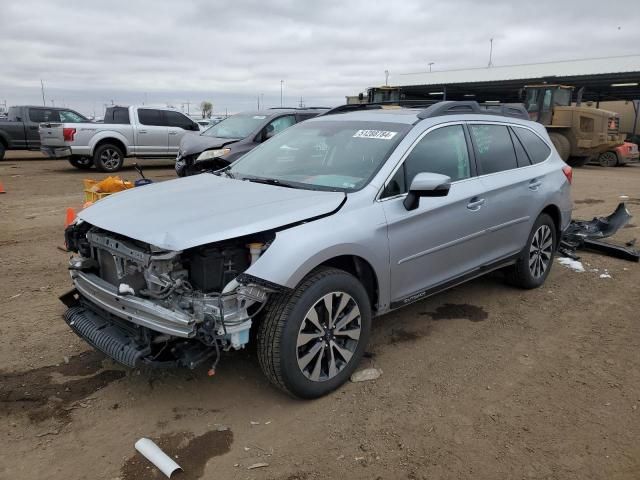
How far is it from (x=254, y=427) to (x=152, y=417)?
2.04 feet

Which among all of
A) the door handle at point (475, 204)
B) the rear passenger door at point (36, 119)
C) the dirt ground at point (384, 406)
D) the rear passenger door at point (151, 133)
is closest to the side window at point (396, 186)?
the door handle at point (475, 204)

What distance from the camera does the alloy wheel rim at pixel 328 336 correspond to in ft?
10.2

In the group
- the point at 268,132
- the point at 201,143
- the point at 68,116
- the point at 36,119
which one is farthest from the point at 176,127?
the point at 268,132

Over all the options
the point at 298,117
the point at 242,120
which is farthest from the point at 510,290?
the point at 242,120

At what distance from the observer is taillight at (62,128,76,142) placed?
1289cm

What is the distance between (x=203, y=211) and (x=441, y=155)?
77.2 inches

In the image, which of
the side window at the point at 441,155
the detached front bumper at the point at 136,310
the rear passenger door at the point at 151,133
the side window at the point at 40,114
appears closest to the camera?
the detached front bumper at the point at 136,310

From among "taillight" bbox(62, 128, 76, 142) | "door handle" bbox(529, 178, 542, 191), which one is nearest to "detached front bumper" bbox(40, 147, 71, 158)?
"taillight" bbox(62, 128, 76, 142)

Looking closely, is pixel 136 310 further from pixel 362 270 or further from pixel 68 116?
pixel 68 116

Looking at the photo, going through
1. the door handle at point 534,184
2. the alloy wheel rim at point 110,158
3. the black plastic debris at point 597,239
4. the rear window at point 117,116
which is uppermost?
the rear window at point 117,116

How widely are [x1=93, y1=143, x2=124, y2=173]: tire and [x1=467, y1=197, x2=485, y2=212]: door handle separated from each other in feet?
38.6

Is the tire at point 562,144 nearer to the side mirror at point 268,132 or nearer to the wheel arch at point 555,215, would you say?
the side mirror at point 268,132

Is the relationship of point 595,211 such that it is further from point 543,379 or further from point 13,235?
point 13,235

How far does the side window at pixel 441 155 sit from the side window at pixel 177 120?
12.2 meters
